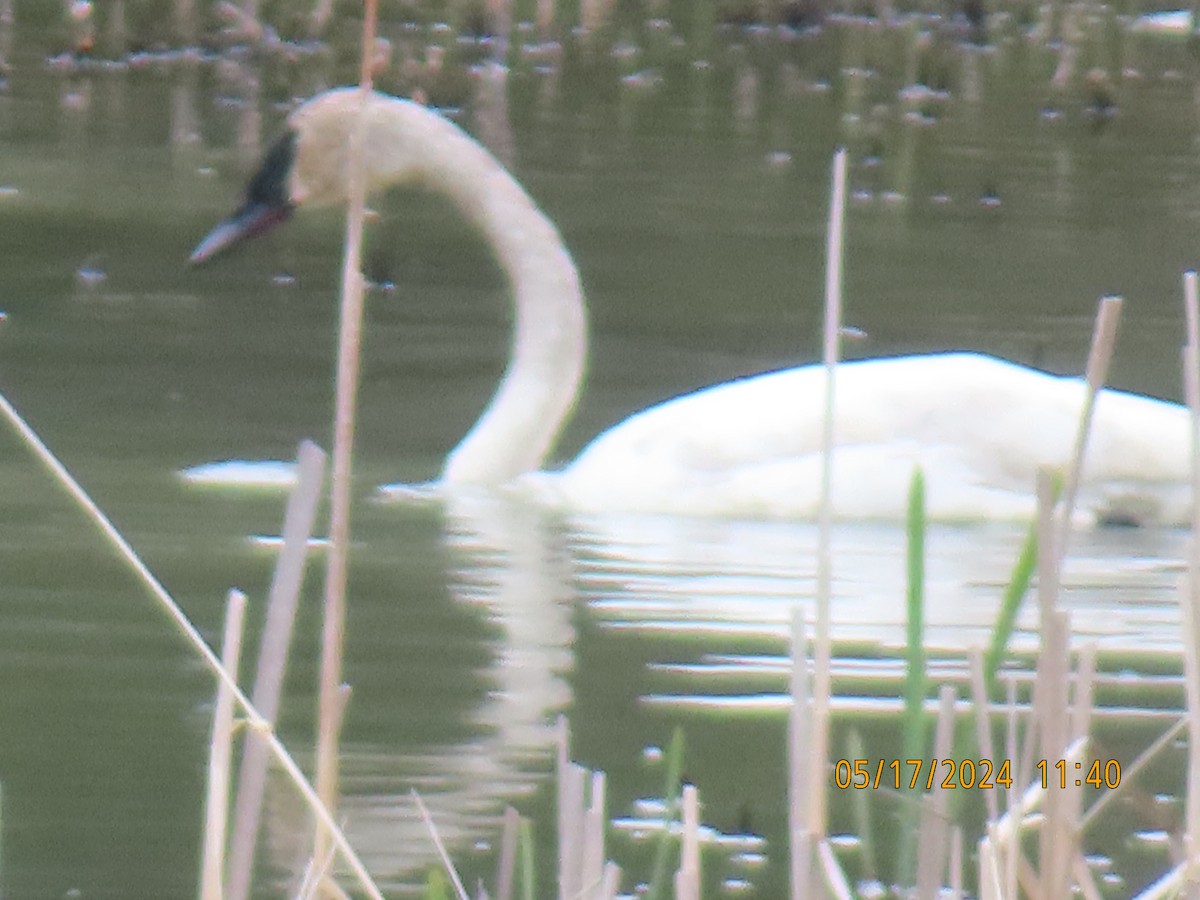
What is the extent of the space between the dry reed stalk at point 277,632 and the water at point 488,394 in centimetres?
131

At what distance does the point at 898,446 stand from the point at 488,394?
1.90 metres

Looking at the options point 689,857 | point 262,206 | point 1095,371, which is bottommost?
point 262,206

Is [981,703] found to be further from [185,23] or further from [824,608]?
[185,23]

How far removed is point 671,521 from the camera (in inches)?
259

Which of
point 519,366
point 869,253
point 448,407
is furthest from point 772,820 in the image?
point 869,253

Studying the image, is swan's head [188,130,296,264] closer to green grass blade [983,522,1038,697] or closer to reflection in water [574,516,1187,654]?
reflection in water [574,516,1187,654]

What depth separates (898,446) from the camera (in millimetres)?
6441

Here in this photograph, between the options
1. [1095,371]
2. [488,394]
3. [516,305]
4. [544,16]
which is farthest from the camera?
[544,16]

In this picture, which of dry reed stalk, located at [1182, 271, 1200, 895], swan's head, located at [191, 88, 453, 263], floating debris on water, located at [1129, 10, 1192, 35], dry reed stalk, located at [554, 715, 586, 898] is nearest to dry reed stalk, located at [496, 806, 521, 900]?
dry reed stalk, located at [554, 715, 586, 898]

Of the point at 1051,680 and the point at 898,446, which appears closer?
the point at 1051,680

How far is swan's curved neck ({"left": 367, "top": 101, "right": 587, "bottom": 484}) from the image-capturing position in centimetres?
704

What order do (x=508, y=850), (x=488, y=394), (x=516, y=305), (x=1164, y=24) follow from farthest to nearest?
(x=1164, y=24) → (x=488, y=394) → (x=516, y=305) → (x=508, y=850)

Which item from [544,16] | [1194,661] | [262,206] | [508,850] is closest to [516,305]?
[262,206]

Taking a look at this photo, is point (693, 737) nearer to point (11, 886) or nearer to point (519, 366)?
point (11, 886)
